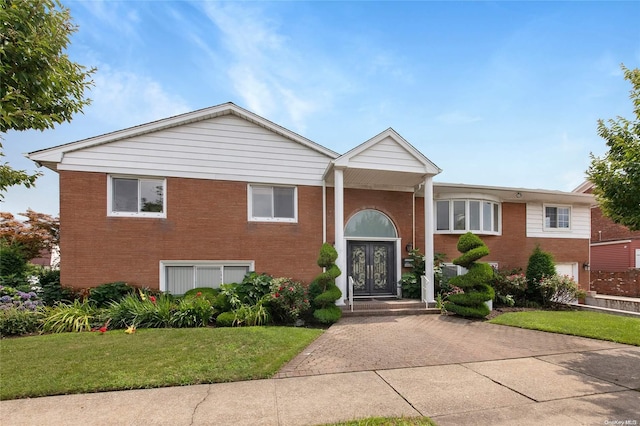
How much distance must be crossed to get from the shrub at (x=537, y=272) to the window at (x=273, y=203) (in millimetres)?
10514

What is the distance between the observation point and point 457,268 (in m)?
13.2

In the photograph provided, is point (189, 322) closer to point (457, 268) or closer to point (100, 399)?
point (100, 399)

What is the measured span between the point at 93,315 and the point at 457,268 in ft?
42.5

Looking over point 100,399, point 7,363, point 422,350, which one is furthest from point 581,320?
point 7,363

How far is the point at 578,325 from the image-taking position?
29.4 ft

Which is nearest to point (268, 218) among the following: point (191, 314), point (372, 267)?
point (191, 314)

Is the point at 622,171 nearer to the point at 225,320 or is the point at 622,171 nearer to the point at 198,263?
the point at 225,320

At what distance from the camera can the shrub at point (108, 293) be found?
899 cm

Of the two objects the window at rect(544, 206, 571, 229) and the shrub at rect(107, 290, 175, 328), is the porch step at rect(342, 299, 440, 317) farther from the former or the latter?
the window at rect(544, 206, 571, 229)

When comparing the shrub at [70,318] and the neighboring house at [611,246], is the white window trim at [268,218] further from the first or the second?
the neighboring house at [611,246]

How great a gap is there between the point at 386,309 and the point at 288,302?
131 inches

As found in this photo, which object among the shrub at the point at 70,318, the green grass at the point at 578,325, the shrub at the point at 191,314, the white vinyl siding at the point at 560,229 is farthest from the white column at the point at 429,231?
the shrub at the point at 70,318

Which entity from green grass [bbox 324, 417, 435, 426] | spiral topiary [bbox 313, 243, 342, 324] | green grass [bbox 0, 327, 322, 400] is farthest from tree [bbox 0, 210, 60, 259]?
green grass [bbox 324, 417, 435, 426]

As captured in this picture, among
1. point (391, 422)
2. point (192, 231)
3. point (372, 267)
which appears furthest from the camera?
point (372, 267)
